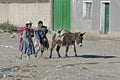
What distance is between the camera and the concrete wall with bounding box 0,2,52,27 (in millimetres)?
44312

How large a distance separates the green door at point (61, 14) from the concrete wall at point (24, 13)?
66 centimetres

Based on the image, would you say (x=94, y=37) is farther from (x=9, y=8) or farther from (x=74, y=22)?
(x=9, y=8)

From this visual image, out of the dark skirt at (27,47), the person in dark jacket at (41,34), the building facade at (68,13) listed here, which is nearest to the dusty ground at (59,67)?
the dark skirt at (27,47)

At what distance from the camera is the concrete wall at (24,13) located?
44.3 m

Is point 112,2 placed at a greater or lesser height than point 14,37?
greater

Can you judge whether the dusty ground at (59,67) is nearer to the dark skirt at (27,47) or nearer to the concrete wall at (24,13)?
the dark skirt at (27,47)

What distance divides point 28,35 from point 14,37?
16931 mm

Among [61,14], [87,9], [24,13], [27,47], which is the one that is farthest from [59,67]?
[24,13]

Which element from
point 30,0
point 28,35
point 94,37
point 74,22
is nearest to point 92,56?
point 28,35

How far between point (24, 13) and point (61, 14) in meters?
5.96

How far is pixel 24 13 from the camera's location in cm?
4712

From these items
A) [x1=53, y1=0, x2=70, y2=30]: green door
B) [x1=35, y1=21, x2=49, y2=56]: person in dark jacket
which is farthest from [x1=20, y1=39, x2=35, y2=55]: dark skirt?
[x1=53, y1=0, x2=70, y2=30]: green door

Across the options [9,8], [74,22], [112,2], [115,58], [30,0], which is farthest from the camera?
[9,8]

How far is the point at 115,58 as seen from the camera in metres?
22.9
